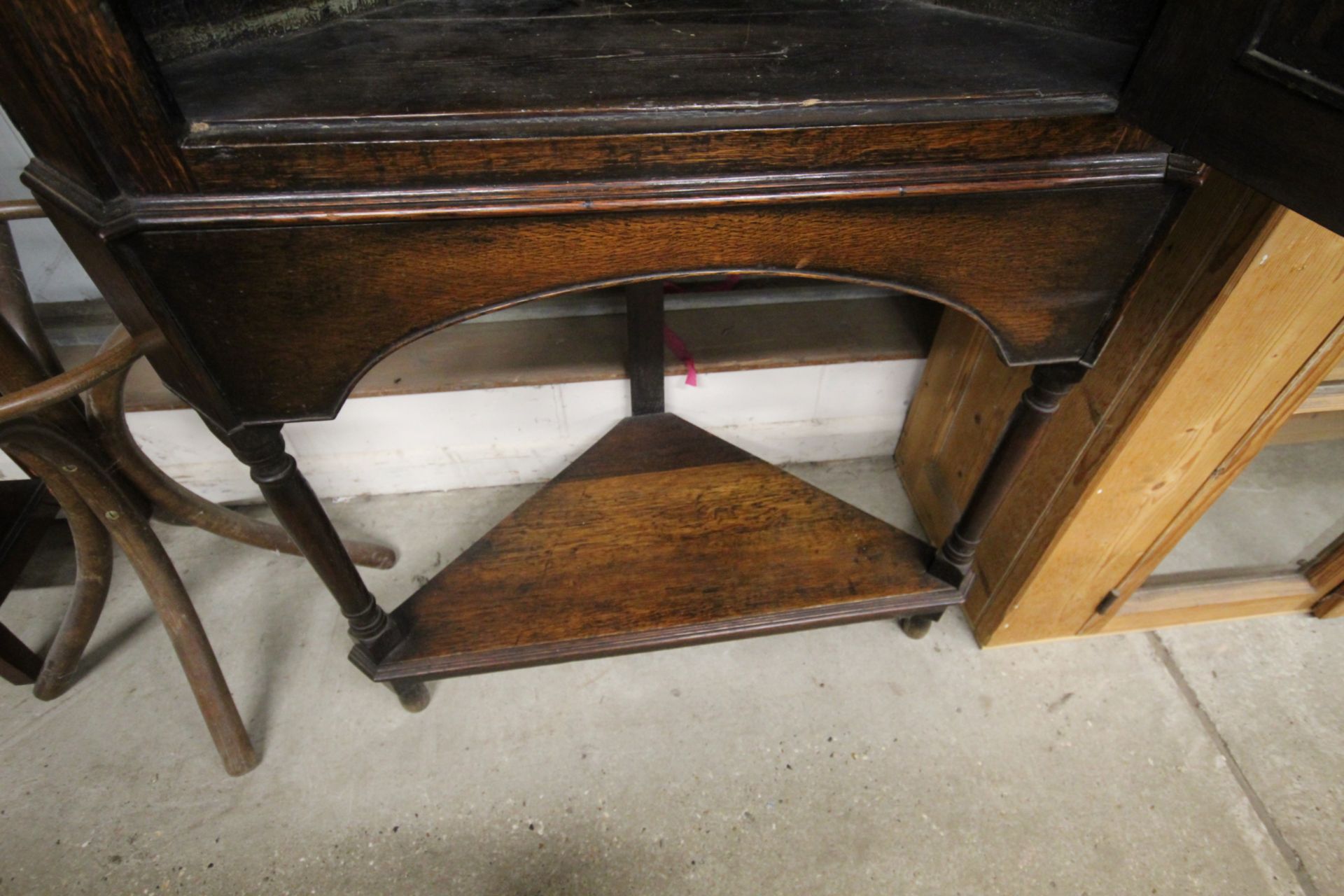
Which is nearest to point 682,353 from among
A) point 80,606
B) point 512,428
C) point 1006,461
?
point 512,428

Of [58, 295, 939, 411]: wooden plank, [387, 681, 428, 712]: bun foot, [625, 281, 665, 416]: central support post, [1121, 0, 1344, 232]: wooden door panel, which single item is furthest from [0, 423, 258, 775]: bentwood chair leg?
[1121, 0, 1344, 232]: wooden door panel

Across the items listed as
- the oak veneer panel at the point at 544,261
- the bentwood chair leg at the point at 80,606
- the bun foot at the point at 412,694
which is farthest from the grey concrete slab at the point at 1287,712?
the bentwood chair leg at the point at 80,606

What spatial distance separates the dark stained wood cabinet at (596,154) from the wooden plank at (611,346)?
597 millimetres

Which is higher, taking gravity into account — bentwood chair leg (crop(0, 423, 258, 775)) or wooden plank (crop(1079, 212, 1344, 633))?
wooden plank (crop(1079, 212, 1344, 633))

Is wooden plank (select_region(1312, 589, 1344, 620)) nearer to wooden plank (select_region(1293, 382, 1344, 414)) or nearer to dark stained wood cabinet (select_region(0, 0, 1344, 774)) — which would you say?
wooden plank (select_region(1293, 382, 1344, 414))

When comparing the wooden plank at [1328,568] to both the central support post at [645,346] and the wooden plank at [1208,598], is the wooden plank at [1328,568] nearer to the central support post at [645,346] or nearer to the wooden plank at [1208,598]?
the wooden plank at [1208,598]

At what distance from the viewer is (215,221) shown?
561 mm

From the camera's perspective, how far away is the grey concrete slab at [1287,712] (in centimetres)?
115

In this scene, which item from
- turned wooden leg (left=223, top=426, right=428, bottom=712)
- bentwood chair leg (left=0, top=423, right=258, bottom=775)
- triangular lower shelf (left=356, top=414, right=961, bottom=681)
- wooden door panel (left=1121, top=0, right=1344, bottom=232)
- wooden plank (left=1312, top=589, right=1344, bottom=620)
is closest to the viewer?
wooden door panel (left=1121, top=0, right=1344, bottom=232)

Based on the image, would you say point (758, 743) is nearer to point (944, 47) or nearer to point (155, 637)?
point (944, 47)

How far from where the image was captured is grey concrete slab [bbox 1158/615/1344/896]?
115cm

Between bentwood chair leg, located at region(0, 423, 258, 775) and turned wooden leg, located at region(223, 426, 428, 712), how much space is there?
253 mm

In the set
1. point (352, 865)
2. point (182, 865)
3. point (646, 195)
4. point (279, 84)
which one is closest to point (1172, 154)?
point (646, 195)

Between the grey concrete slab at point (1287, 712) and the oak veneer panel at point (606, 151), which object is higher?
the oak veneer panel at point (606, 151)
